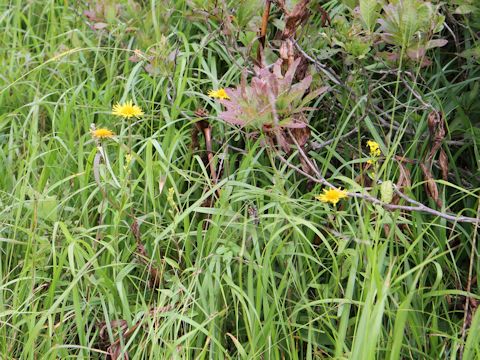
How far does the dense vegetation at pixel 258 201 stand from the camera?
2.22 meters

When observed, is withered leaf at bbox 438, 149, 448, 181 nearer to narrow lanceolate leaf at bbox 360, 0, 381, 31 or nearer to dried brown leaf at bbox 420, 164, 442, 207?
dried brown leaf at bbox 420, 164, 442, 207

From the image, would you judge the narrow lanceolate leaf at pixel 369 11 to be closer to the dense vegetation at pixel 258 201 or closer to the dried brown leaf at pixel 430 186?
the dense vegetation at pixel 258 201

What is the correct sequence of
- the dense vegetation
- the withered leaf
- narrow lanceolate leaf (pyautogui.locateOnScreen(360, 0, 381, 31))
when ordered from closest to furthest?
1. the dense vegetation
2. narrow lanceolate leaf (pyautogui.locateOnScreen(360, 0, 381, 31))
3. the withered leaf

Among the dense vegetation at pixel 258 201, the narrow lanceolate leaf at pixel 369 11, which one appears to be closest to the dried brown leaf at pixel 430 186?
the dense vegetation at pixel 258 201

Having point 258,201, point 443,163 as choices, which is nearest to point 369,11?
point 443,163

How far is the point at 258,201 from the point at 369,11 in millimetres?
633

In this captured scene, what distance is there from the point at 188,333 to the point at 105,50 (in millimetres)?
1461

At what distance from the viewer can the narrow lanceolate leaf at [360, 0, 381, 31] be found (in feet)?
7.68

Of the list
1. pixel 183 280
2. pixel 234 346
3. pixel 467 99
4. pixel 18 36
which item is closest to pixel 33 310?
pixel 183 280

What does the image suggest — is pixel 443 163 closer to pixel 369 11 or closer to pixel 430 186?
pixel 430 186

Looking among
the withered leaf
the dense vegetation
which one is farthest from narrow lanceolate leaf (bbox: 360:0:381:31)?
the withered leaf

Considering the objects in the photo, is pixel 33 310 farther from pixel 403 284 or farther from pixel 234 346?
pixel 403 284

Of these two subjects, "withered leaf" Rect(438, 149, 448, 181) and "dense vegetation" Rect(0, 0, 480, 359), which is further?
"withered leaf" Rect(438, 149, 448, 181)

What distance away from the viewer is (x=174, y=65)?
279 cm
